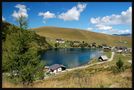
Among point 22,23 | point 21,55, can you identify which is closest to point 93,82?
point 21,55

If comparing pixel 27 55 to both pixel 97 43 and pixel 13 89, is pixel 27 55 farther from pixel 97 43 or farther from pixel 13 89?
pixel 97 43

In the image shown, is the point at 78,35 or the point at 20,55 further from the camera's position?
the point at 78,35

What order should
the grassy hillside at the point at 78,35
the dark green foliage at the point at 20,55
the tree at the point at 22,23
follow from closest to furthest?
the dark green foliage at the point at 20,55 < the tree at the point at 22,23 < the grassy hillside at the point at 78,35

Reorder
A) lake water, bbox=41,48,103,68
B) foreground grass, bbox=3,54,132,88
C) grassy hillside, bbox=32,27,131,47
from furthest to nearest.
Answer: grassy hillside, bbox=32,27,131,47 < lake water, bbox=41,48,103,68 < foreground grass, bbox=3,54,132,88

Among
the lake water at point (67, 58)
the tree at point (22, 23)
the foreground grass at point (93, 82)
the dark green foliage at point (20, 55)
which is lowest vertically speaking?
the lake water at point (67, 58)

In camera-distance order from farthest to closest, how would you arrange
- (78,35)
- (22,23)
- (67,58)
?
(78,35), (67,58), (22,23)

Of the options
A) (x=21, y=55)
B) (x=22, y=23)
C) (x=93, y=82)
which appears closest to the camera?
(x=93, y=82)

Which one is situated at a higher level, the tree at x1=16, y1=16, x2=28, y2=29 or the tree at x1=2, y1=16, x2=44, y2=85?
the tree at x1=16, y1=16, x2=28, y2=29

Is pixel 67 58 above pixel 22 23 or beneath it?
beneath

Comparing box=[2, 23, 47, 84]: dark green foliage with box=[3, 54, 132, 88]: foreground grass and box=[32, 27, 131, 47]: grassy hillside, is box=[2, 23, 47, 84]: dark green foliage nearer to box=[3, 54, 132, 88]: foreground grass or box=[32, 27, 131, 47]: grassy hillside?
box=[3, 54, 132, 88]: foreground grass

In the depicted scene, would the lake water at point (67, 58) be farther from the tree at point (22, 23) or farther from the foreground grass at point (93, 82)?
the foreground grass at point (93, 82)

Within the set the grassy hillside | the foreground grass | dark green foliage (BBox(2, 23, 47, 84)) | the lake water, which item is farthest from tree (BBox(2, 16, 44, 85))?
the grassy hillside

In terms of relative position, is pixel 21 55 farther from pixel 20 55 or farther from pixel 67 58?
pixel 67 58

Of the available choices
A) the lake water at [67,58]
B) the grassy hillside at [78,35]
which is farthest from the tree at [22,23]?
the grassy hillside at [78,35]
